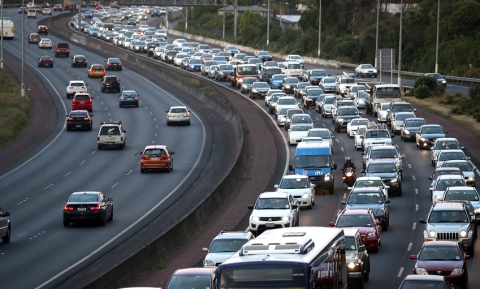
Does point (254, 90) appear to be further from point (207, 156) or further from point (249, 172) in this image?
point (249, 172)

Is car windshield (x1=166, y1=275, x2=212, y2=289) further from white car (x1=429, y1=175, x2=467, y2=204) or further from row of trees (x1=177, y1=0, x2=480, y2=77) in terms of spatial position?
row of trees (x1=177, y1=0, x2=480, y2=77)

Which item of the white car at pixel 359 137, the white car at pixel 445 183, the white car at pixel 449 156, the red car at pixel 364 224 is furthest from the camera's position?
the white car at pixel 359 137

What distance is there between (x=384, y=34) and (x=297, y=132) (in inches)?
3171

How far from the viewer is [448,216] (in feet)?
118

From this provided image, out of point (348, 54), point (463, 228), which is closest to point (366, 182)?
point (463, 228)

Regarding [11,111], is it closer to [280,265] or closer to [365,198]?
[365,198]

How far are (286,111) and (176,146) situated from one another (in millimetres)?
9536

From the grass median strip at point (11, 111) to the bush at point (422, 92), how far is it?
31.2 meters

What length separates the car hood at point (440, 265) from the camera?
28828 millimetres

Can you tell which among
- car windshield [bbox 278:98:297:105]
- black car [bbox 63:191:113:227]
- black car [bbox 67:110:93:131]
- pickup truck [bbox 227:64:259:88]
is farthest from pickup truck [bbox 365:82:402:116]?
black car [bbox 63:191:113:227]

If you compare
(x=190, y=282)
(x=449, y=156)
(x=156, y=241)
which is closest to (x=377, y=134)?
(x=449, y=156)

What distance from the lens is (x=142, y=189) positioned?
2119 inches

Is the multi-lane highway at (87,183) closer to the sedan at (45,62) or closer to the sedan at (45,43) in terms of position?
the sedan at (45,62)

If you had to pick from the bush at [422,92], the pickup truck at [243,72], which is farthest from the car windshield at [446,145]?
the pickup truck at [243,72]
